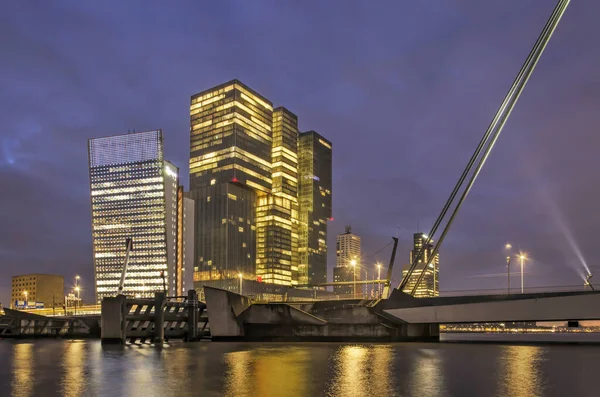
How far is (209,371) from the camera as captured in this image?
23.4 meters

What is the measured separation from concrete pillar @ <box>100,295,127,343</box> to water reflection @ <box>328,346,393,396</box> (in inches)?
1061

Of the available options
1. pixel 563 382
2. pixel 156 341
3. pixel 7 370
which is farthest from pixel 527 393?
pixel 156 341

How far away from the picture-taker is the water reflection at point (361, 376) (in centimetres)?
1706

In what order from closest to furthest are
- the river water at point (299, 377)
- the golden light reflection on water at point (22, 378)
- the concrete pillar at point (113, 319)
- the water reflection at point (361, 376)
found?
1. the water reflection at point (361, 376)
2. the river water at point (299, 377)
3. the golden light reflection on water at point (22, 378)
4. the concrete pillar at point (113, 319)

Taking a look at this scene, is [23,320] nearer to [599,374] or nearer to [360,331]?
[360,331]

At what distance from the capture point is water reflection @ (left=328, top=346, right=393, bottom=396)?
17.1 meters

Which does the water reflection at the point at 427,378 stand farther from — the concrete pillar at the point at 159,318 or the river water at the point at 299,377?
the concrete pillar at the point at 159,318

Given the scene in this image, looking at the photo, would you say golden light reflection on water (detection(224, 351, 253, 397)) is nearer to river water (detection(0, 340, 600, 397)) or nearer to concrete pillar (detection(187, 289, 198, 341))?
river water (detection(0, 340, 600, 397))

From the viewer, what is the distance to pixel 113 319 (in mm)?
49594

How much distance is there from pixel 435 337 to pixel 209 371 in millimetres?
34896

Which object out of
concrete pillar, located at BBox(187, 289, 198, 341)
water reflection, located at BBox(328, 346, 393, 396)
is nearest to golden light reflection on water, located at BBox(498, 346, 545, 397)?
water reflection, located at BBox(328, 346, 393, 396)

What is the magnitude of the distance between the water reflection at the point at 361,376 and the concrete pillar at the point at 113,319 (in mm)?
26937

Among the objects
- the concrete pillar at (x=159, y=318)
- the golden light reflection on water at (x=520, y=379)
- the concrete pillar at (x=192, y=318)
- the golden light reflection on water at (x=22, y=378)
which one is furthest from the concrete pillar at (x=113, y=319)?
the golden light reflection on water at (x=520, y=379)

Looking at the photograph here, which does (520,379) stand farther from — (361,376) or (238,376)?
(238,376)
